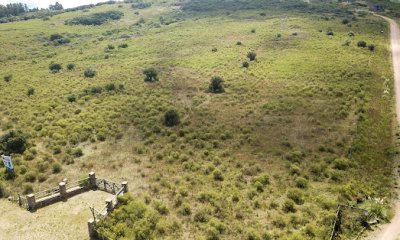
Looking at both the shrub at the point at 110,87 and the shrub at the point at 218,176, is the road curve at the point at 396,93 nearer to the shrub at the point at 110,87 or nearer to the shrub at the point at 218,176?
the shrub at the point at 218,176

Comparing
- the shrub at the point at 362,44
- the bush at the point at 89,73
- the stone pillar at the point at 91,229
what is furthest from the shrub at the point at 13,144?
the shrub at the point at 362,44

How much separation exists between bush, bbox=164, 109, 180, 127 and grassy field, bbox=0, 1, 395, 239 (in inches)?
44.2

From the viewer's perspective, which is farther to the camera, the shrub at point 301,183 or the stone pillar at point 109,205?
the shrub at point 301,183

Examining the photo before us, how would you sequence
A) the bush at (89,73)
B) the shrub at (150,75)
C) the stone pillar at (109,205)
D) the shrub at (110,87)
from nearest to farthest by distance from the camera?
the stone pillar at (109,205) < the shrub at (110,87) < the shrub at (150,75) < the bush at (89,73)

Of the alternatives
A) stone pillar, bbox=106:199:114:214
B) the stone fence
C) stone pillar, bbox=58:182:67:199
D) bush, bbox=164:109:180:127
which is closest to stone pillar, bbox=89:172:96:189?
the stone fence

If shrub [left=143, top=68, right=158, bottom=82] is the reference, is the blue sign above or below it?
above

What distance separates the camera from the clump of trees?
12985cm

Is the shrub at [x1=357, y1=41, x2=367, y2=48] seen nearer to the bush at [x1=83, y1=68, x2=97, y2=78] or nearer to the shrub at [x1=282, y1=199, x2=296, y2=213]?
the bush at [x1=83, y1=68, x2=97, y2=78]

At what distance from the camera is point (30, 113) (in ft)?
163

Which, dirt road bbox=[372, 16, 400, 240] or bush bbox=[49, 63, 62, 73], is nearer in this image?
dirt road bbox=[372, 16, 400, 240]

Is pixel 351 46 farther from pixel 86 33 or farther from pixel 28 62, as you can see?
pixel 86 33

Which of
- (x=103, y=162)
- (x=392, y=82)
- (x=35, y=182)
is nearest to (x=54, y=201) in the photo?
(x=35, y=182)

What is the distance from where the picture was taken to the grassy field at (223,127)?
29016mm

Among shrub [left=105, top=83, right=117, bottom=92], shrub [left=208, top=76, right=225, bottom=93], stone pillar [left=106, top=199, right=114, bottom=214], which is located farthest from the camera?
shrub [left=105, top=83, right=117, bottom=92]
